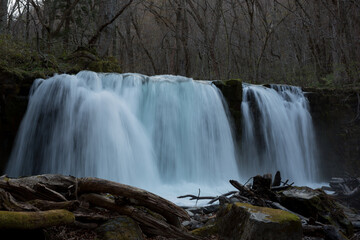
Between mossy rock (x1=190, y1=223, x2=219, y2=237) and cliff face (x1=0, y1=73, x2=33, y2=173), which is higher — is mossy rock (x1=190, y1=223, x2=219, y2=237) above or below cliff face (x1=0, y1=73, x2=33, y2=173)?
below

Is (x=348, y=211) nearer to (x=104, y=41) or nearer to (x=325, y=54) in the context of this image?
(x=104, y=41)

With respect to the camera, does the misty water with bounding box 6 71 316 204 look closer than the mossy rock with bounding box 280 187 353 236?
No

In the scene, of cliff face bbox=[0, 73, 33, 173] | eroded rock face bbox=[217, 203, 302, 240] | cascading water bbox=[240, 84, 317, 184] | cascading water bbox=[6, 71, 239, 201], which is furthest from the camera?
cascading water bbox=[240, 84, 317, 184]

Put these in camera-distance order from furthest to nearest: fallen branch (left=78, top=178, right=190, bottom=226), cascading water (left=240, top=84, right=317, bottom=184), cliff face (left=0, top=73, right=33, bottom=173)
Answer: cascading water (left=240, top=84, right=317, bottom=184) < cliff face (left=0, top=73, right=33, bottom=173) < fallen branch (left=78, top=178, right=190, bottom=226)

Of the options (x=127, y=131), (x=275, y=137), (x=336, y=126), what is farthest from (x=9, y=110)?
(x=336, y=126)

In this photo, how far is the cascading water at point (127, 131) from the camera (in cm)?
843

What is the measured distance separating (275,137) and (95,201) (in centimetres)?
1026

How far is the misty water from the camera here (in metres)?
8.45

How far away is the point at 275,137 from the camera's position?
11984 millimetres

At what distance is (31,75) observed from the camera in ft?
29.8

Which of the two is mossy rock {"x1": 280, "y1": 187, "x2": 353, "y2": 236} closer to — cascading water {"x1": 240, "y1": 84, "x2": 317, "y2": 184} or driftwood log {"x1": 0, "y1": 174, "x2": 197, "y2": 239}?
driftwood log {"x1": 0, "y1": 174, "x2": 197, "y2": 239}

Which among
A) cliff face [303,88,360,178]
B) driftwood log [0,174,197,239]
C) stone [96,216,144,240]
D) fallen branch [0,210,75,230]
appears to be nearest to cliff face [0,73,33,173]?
driftwood log [0,174,197,239]

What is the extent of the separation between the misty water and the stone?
381 centimetres

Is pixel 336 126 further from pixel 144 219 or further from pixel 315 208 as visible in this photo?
pixel 144 219
